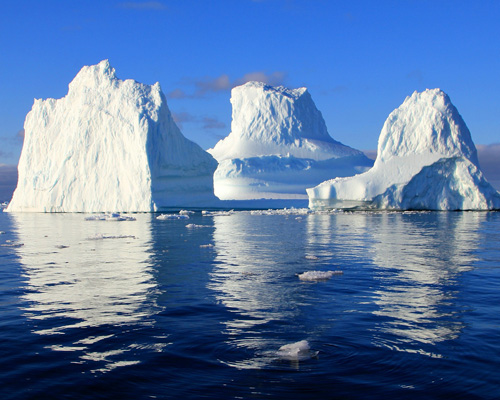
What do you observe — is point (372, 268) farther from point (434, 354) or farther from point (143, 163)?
point (143, 163)

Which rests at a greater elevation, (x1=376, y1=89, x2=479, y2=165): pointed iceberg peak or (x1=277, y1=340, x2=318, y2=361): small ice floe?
(x1=376, y1=89, x2=479, y2=165): pointed iceberg peak

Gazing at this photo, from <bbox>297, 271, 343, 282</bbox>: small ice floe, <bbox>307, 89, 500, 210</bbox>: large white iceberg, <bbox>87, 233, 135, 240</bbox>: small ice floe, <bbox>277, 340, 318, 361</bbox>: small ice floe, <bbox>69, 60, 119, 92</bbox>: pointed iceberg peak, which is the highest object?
<bbox>69, 60, 119, 92</bbox>: pointed iceberg peak

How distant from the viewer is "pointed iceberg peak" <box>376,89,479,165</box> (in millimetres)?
34094

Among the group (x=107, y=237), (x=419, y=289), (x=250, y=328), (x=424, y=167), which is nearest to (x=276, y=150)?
(x=424, y=167)

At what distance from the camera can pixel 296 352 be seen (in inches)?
182

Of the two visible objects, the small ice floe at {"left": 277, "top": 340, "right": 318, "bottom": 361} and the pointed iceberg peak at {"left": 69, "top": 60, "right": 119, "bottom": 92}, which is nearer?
the small ice floe at {"left": 277, "top": 340, "right": 318, "bottom": 361}

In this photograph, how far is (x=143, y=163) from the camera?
115ft

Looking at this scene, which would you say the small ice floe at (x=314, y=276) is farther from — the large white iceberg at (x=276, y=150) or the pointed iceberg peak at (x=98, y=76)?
the large white iceberg at (x=276, y=150)

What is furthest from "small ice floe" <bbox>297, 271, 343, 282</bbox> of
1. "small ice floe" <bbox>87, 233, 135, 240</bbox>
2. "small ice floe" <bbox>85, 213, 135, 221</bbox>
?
"small ice floe" <bbox>85, 213, 135, 221</bbox>

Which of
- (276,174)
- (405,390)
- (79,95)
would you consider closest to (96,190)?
(79,95)

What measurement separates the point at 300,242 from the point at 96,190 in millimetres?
25340

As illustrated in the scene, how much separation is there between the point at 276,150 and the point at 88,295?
182 ft

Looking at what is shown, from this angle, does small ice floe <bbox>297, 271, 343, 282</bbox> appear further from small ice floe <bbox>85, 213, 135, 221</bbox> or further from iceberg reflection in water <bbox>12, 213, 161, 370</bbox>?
small ice floe <bbox>85, 213, 135, 221</bbox>

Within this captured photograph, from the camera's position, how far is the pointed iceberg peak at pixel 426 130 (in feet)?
112
